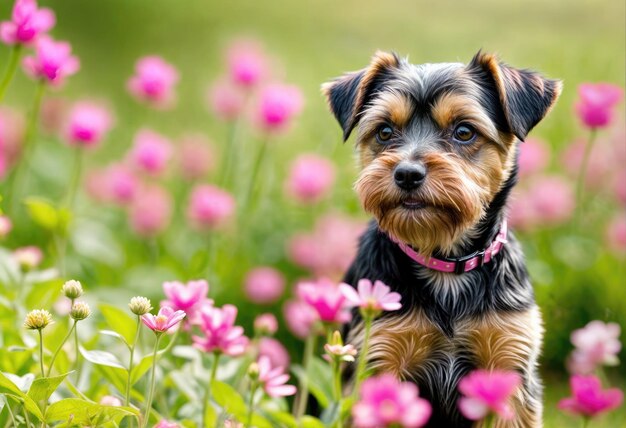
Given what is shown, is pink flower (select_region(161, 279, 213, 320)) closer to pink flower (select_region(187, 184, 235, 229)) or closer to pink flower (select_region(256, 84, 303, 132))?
pink flower (select_region(187, 184, 235, 229))

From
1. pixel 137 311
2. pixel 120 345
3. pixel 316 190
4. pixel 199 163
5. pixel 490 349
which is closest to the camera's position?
pixel 137 311

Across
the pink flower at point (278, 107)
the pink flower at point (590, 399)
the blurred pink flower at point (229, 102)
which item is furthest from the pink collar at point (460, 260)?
the blurred pink flower at point (229, 102)

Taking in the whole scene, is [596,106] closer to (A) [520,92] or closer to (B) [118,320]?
(A) [520,92]

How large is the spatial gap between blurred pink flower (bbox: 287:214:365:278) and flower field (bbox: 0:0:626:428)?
0.05ft

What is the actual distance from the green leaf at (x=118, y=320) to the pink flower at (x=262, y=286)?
1.85 metres

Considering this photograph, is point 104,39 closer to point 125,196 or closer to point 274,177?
point 274,177

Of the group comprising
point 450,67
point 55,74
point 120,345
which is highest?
point 450,67

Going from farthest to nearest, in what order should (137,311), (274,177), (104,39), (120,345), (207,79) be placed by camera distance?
(104,39) → (207,79) → (274,177) → (120,345) → (137,311)

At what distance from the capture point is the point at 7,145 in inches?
272

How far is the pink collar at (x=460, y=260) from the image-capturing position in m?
4.35

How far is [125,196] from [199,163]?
2.51 feet

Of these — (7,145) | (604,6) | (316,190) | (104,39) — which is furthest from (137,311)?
(604,6)

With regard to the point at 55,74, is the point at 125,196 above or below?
below

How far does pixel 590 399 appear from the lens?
3199 millimetres
